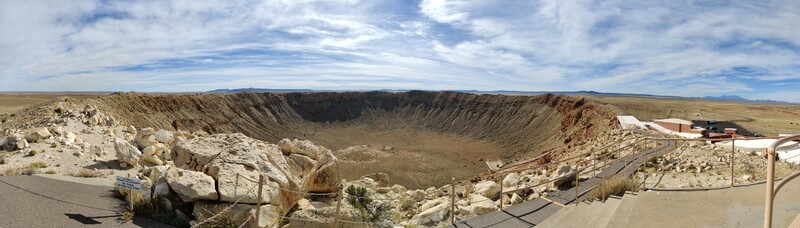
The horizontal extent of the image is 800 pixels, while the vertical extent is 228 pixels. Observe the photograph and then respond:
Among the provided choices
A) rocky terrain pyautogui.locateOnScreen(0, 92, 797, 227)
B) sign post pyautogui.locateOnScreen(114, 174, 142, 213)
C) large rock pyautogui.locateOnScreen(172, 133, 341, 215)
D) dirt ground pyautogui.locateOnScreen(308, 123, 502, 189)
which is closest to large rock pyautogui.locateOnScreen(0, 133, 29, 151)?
rocky terrain pyautogui.locateOnScreen(0, 92, 797, 227)

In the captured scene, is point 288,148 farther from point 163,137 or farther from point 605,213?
point 605,213

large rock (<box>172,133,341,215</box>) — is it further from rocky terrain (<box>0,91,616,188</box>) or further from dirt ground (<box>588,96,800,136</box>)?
dirt ground (<box>588,96,800,136</box>)

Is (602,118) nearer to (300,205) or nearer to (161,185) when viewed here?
(300,205)

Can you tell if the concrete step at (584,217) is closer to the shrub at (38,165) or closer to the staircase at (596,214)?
the staircase at (596,214)

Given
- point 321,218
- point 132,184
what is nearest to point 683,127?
point 321,218

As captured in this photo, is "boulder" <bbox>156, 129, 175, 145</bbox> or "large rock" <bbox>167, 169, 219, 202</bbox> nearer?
→ "large rock" <bbox>167, 169, 219, 202</bbox>

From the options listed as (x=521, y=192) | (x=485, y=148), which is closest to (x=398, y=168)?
(x=485, y=148)

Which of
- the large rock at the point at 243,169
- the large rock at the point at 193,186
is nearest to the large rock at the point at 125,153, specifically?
the large rock at the point at 243,169
